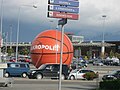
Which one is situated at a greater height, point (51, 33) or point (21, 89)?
point (51, 33)

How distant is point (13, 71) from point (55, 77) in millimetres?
5268

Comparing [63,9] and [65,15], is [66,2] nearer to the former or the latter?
[63,9]

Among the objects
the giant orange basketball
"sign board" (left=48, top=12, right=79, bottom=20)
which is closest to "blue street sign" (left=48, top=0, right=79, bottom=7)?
"sign board" (left=48, top=12, right=79, bottom=20)

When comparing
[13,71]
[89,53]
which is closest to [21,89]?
[13,71]

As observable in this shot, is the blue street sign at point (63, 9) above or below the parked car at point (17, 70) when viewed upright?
above

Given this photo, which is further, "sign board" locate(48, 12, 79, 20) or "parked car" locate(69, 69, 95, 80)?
"parked car" locate(69, 69, 95, 80)

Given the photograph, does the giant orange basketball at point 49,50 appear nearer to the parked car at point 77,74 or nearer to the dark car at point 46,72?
the parked car at point 77,74

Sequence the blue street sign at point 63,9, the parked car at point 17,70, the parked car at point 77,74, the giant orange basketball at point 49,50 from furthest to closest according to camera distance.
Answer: the giant orange basketball at point 49,50, the parked car at point 17,70, the parked car at point 77,74, the blue street sign at point 63,9

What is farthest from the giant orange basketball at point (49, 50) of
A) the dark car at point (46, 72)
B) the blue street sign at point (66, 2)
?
the blue street sign at point (66, 2)

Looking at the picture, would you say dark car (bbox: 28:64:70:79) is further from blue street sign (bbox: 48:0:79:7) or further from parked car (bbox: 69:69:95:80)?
blue street sign (bbox: 48:0:79:7)

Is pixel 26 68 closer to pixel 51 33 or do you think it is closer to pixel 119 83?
pixel 51 33

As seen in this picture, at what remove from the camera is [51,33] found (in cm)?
4881

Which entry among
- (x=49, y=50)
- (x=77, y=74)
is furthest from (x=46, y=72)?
(x=49, y=50)

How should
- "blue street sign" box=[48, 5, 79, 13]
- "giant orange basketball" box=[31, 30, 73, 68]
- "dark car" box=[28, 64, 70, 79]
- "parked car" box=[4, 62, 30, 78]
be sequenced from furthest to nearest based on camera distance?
"giant orange basketball" box=[31, 30, 73, 68], "parked car" box=[4, 62, 30, 78], "dark car" box=[28, 64, 70, 79], "blue street sign" box=[48, 5, 79, 13]
